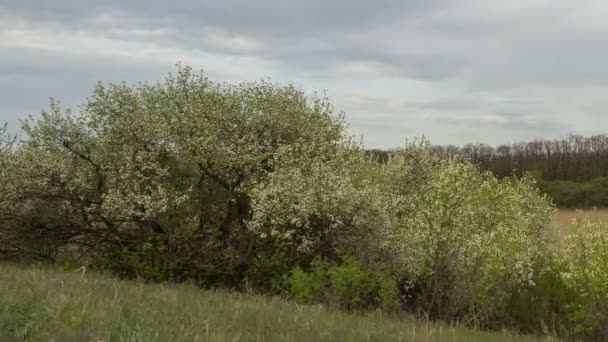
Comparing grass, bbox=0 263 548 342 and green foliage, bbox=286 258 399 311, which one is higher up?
grass, bbox=0 263 548 342

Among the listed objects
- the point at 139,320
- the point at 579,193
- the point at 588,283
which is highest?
the point at 139,320

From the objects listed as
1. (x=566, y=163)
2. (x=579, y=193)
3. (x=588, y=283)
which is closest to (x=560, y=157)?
(x=566, y=163)

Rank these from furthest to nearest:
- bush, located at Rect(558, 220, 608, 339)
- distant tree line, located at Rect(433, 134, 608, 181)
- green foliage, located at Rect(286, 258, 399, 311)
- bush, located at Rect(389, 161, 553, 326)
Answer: distant tree line, located at Rect(433, 134, 608, 181)
bush, located at Rect(389, 161, 553, 326)
bush, located at Rect(558, 220, 608, 339)
green foliage, located at Rect(286, 258, 399, 311)

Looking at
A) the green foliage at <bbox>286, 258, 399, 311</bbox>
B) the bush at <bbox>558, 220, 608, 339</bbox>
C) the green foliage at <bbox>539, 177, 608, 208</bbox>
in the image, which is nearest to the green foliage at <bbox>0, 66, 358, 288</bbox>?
the green foliage at <bbox>286, 258, 399, 311</bbox>

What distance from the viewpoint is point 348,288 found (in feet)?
41.9

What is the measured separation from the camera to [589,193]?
76750 millimetres

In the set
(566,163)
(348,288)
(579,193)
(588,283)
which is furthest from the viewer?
(566,163)

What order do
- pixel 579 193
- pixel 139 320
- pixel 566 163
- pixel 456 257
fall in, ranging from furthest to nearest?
pixel 566 163 < pixel 579 193 < pixel 456 257 < pixel 139 320

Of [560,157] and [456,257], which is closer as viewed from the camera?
[456,257]

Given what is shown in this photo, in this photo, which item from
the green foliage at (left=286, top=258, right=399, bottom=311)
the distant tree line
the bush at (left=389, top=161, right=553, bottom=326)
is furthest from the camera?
the distant tree line

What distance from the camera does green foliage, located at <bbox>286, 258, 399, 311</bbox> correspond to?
1261cm

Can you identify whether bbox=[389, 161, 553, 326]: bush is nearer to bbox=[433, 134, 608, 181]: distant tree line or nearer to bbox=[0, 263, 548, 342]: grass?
bbox=[0, 263, 548, 342]: grass

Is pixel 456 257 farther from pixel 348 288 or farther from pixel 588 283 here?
pixel 588 283

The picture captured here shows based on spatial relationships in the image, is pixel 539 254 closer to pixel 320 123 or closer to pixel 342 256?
pixel 342 256
